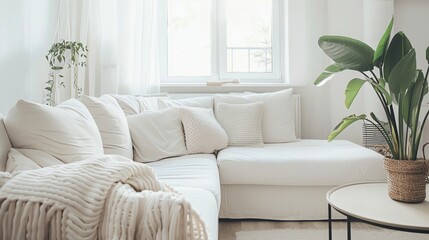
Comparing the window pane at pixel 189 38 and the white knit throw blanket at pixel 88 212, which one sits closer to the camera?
the white knit throw blanket at pixel 88 212

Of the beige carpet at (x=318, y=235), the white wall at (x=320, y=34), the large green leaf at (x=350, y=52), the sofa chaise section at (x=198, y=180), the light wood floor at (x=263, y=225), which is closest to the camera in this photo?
the sofa chaise section at (x=198, y=180)

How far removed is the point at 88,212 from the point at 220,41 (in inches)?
132

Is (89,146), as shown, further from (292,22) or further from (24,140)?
(292,22)

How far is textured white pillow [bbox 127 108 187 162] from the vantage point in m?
2.76

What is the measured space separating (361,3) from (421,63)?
80 centimetres

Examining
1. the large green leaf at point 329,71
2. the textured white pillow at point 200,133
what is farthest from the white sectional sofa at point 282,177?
the large green leaf at point 329,71

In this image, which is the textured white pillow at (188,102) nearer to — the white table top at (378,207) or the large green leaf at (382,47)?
the white table top at (378,207)

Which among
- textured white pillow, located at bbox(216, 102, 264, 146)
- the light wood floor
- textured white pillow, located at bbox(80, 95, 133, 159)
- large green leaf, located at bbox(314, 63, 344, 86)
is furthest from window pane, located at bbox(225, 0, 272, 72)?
large green leaf, located at bbox(314, 63, 344, 86)

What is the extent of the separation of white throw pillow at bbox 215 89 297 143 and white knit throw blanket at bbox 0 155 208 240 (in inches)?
97.5

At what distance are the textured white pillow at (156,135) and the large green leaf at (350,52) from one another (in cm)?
144

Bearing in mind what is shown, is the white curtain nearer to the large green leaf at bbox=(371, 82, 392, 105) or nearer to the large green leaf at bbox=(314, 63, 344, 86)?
the large green leaf at bbox=(314, 63, 344, 86)

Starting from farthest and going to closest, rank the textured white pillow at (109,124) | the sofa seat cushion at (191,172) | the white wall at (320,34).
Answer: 1. the white wall at (320,34)
2. the textured white pillow at (109,124)
3. the sofa seat cushion at (191,172)

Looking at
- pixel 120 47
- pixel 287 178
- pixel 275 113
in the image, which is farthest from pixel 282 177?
pixel 120 47

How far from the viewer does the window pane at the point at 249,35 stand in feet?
13.6
